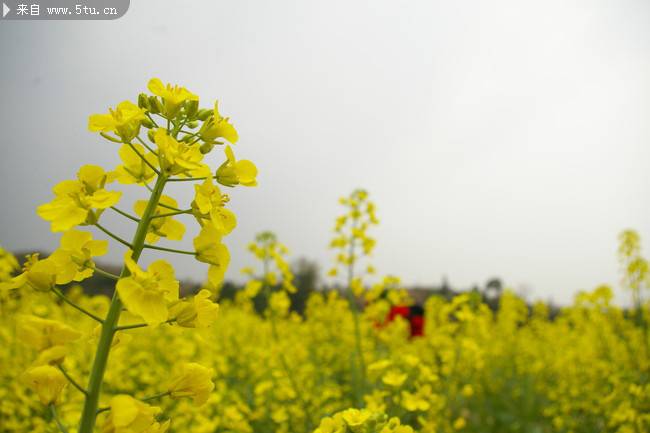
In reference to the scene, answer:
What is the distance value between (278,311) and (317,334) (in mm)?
1971

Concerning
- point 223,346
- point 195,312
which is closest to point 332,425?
point 195,312

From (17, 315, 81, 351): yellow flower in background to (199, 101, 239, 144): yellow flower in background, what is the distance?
1.82 feet

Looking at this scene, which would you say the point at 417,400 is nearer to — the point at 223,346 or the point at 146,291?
the point at 146,291

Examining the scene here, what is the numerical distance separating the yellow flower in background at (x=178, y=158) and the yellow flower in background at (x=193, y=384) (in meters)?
0.48

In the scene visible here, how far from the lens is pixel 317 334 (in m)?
6.41

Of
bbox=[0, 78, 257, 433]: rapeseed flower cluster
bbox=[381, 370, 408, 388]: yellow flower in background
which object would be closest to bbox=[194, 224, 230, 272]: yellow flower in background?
bbox=[0, 78, 257, 433]: rapeseed flower cluster

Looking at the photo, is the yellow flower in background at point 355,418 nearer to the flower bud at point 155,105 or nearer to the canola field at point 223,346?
the canola field at point 223,346

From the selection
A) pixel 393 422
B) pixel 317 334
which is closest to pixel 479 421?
pixel 317 334

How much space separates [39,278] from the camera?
47.0 inches

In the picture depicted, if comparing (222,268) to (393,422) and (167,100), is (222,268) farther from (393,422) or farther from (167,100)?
(393,422)

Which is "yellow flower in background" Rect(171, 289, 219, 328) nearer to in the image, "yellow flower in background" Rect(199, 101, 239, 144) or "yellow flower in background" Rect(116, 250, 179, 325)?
"yellow flower in background" Rect(116, 250, 179, 325)

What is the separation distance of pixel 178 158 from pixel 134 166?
21cm

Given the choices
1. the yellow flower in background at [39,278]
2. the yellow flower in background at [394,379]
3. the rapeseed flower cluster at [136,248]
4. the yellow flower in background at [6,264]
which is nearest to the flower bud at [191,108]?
the rapeseed flower cluster at [136,248]

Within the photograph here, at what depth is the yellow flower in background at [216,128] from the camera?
1328 mm
